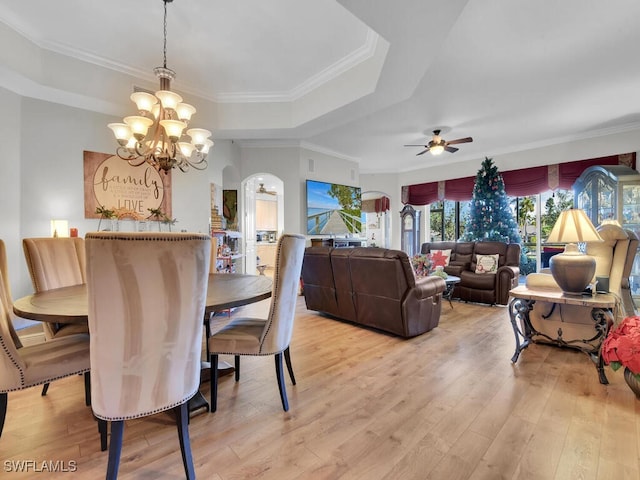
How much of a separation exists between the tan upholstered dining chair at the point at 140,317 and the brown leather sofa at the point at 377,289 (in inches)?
85.8

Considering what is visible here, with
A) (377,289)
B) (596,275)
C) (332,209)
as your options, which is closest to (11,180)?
(377,289)

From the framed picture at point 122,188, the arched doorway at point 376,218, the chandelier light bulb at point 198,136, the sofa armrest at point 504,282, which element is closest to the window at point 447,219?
the arched doorway at point 376,218

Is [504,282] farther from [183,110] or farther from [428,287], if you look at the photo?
[183,110]

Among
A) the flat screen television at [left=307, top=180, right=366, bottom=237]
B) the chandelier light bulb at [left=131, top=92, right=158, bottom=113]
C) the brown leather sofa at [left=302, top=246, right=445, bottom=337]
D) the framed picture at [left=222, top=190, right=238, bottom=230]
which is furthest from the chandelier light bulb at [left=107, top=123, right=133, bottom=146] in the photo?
the flat screen television at [left=307, top=180, right=366, bottom=237]

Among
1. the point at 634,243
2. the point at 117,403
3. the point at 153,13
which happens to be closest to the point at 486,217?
the point at 634,243

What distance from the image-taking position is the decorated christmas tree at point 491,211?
568 centimetres

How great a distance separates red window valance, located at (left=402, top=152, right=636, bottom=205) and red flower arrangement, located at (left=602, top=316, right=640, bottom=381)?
4253mm

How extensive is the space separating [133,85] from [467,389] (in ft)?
14.6

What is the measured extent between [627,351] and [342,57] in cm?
341

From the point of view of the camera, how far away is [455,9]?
6.49 feet

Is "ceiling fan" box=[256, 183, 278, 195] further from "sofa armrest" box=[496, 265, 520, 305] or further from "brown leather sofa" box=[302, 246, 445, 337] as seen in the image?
"sofa armrest" box=[496, 265, 520, 305]

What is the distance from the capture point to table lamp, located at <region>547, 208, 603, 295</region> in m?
2.42

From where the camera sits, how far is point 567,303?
246cm

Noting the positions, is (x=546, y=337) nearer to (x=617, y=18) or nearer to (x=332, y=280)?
(x=332, y=280)
